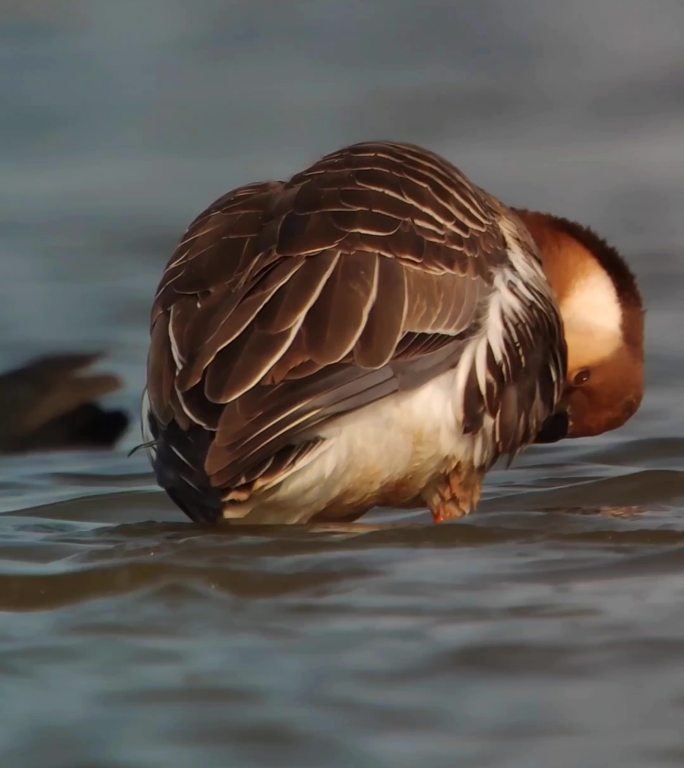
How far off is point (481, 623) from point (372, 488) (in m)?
1.17

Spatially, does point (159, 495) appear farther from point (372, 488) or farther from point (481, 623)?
point (481, 623)

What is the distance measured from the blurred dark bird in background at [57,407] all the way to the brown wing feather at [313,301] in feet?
5.46

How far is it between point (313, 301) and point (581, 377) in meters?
1.81

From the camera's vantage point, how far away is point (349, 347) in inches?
207

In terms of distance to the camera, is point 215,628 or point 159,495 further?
point 159,495

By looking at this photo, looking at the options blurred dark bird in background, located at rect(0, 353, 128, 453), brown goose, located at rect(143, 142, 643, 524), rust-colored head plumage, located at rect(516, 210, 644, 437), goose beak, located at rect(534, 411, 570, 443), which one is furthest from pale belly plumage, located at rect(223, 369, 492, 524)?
blurred dark bird in background, located at rect(0, 353, 128, 453)

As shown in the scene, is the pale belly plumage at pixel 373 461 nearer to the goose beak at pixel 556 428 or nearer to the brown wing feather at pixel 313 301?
the brown wing feather at pixel 313 301

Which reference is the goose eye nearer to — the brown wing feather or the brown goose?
the brown goose

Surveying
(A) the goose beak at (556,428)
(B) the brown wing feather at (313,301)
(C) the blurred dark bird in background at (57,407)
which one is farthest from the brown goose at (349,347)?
(C) the blurred dark bird in background at (57,407)

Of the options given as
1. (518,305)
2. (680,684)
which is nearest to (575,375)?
(518,305)

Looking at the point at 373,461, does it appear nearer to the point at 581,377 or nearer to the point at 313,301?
the point at 313,301

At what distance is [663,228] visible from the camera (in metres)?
9.90

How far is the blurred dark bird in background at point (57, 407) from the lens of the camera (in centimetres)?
754

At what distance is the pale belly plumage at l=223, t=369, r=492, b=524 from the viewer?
529cm
